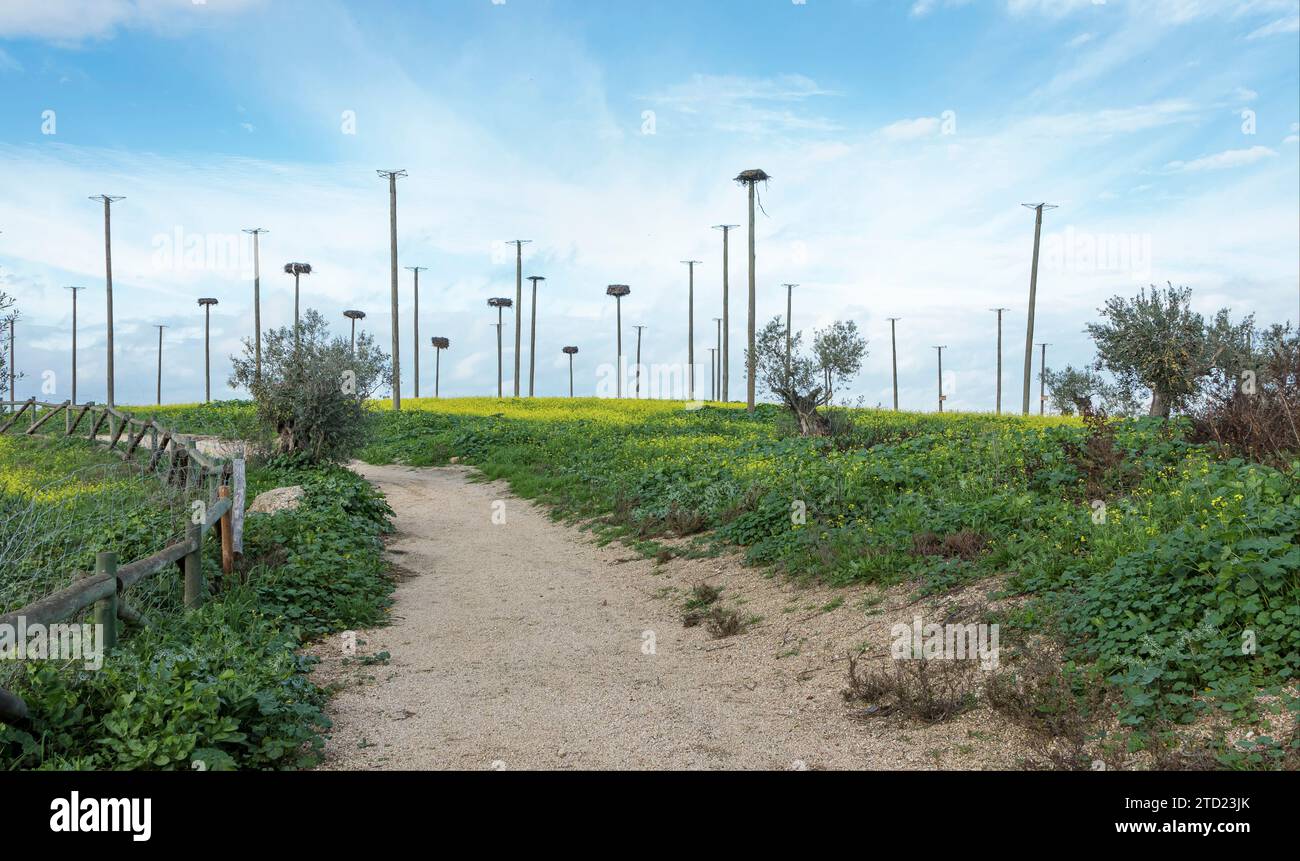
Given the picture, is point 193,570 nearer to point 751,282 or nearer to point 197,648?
point 197,648

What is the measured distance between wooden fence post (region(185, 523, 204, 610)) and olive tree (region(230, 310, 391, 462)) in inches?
465

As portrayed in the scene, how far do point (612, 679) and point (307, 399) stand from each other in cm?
1532

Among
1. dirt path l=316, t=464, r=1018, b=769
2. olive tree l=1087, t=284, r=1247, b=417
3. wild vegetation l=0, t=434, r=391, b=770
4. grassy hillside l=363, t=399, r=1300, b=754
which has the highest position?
olive tree l=1087, t=284, r=1247, b=417

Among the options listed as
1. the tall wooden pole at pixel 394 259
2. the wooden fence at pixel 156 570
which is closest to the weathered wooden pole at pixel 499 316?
the tall wooden pole at pixel 394 259

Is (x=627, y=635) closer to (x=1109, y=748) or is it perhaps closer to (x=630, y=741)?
(x=630, y=741)

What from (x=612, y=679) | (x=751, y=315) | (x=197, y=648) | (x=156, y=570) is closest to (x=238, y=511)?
(x=156, y=570)

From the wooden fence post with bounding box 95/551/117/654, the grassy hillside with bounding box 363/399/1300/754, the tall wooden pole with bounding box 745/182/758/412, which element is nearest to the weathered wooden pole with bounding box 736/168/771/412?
the tall wooden pole with bounding box 745/182/758/412

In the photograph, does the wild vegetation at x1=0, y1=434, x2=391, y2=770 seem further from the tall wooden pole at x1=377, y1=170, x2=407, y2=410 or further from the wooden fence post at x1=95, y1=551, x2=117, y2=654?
the tall wooden pole at x1=377, y1=170, x2=407, y2=410

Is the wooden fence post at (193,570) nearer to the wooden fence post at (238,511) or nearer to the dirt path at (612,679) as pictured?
the wooden fence post at (238,511)

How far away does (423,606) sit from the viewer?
38.0 ft

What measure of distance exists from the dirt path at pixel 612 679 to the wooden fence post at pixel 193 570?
149cm

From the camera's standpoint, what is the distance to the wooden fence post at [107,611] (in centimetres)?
710

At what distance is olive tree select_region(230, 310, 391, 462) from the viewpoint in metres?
21.0
